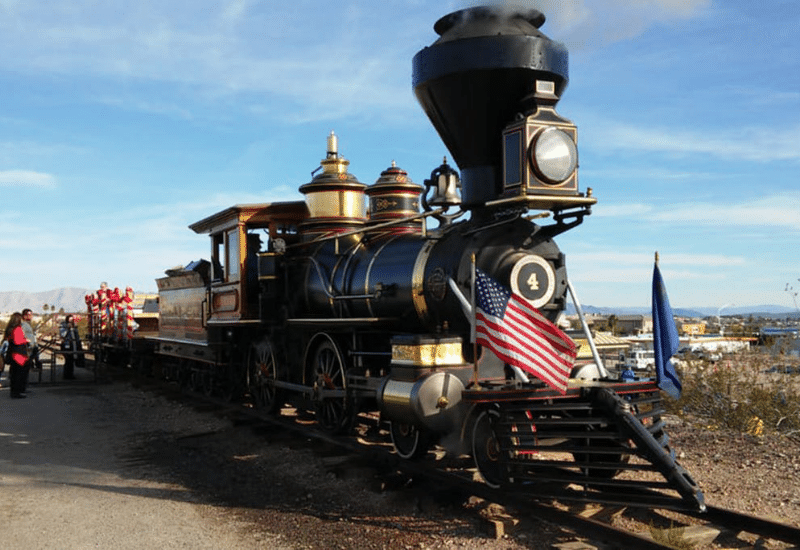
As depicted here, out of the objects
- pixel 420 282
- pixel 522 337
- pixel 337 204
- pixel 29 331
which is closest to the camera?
pixel 522 337

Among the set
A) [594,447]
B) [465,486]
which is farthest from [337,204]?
[594,447]

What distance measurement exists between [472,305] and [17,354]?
11.0 metres

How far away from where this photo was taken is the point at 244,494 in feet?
22.0

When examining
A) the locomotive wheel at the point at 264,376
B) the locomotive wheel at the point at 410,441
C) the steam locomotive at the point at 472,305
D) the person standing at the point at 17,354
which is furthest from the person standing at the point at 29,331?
the locomotive wheel at the point at 410,441

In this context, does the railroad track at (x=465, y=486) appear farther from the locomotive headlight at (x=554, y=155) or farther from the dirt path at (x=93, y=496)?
the locomotive headlight at (x=554, y=155)

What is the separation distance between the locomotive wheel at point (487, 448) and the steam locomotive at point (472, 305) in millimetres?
12

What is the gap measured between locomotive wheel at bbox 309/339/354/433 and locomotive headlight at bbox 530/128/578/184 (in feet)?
10.6

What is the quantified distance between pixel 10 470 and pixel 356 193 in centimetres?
526

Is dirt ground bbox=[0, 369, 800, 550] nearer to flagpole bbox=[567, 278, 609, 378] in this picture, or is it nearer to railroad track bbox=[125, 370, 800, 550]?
railroad track bbox=[125, 370, 800, 550]

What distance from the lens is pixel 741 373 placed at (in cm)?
1018

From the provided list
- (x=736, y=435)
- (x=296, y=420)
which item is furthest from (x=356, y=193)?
(x=736, y=435)

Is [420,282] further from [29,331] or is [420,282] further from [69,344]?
[69,344]

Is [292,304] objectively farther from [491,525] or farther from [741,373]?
[741,373]

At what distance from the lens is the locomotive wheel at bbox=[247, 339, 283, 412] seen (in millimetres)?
10102
